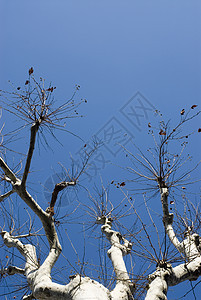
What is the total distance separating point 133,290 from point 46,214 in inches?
70.5

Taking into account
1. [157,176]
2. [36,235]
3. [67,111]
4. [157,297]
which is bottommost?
[157,297]

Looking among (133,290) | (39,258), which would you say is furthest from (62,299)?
(39,258)

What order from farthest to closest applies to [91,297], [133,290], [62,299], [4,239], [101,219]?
[101,219] < [4,239] < [133,290] < [62,299] < [91,297]

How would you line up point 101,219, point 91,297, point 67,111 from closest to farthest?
point 91,297 → point 67,111 → point 101,219

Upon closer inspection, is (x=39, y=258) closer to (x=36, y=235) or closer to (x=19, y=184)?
(x=36, y=235)

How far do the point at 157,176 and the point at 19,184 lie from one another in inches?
99.0

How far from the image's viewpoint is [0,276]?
479cm

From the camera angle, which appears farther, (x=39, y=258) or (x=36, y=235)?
(x=36, y=235)

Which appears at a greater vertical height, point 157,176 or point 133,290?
point 157,176

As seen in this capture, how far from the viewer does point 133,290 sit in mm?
3482

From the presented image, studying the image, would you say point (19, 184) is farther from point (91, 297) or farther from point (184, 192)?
point (184, 192)

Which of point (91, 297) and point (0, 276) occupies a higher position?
point (0, 276)

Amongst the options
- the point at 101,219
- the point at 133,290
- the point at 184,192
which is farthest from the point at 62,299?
the point at 184,192

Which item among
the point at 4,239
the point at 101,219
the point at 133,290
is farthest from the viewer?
the point at 101,219
